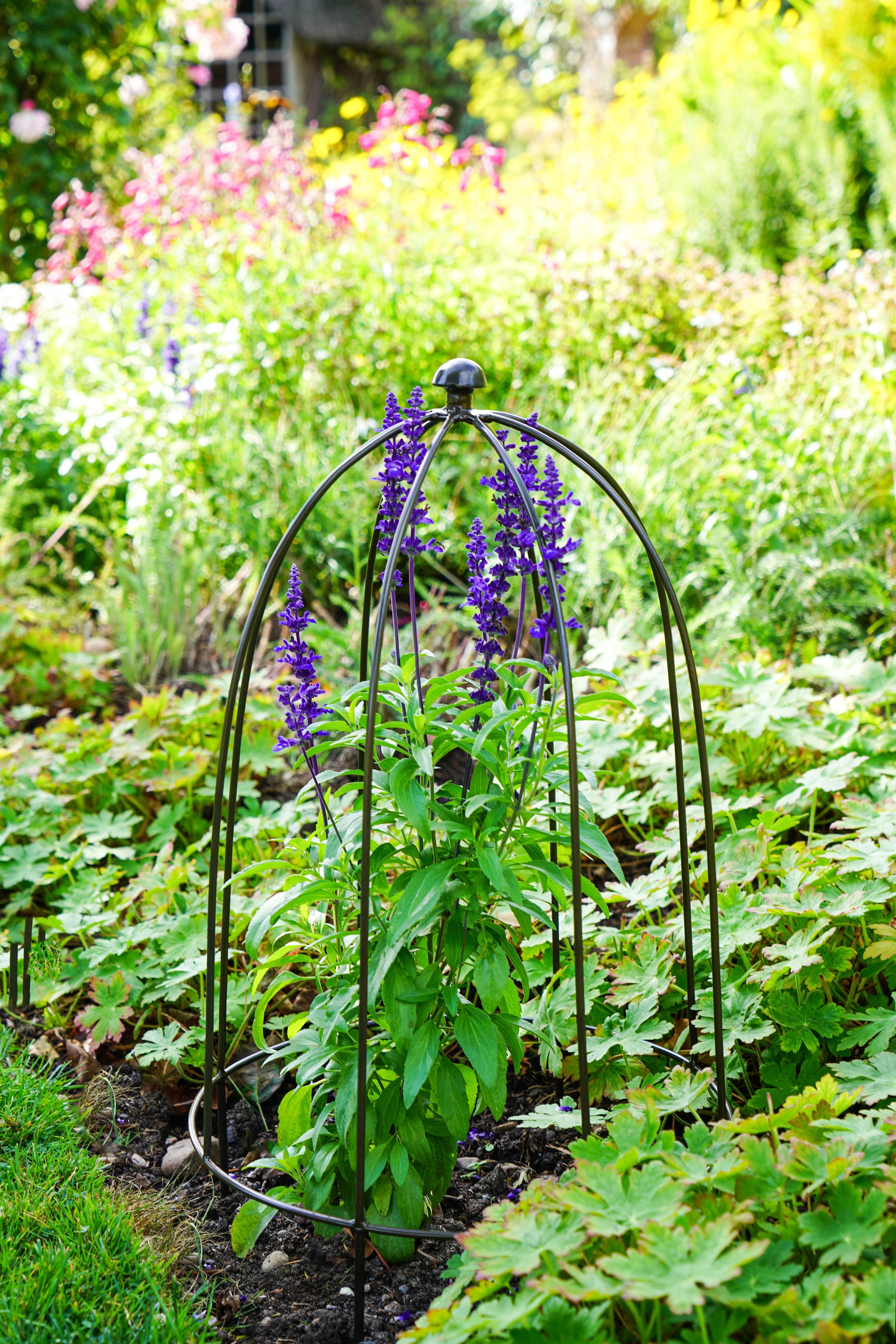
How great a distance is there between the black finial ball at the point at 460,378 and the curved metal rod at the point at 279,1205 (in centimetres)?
96

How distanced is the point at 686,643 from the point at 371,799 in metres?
0.52

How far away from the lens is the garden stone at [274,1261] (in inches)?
58.7

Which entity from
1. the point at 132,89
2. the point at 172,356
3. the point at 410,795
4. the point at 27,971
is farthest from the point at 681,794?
the point at 132,89

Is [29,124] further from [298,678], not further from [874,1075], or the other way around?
[874,1075]

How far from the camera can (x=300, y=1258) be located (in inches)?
59.6

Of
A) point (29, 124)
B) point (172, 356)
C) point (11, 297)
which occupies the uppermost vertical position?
Result: point (29, 124)

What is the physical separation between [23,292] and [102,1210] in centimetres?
448

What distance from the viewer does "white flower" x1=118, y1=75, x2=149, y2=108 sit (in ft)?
A: 25.3

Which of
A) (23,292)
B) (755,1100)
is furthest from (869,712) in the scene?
(23,292)

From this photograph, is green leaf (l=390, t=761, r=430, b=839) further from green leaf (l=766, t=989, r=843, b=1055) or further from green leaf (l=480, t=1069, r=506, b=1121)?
green leaf (l=766, t=989, r=843, b=1055)

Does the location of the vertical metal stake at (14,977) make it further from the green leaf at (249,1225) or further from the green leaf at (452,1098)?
the green leaf at (452,1098)

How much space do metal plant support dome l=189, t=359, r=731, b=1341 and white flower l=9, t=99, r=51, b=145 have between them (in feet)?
22.7

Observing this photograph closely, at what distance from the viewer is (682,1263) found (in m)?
1.04

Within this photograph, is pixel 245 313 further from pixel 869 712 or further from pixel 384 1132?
pixel 384 1132
